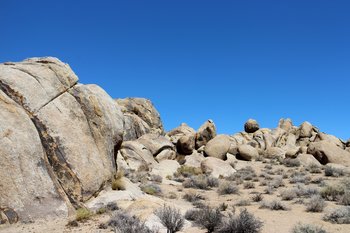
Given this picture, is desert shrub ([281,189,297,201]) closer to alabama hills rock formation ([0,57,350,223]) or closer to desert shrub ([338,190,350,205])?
desert shrub ([338,190,350,205])

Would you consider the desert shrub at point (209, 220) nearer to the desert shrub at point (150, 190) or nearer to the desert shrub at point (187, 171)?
the desert shrub at point (150, 190)

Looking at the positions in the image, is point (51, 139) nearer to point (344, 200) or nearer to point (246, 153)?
point (344, 200)

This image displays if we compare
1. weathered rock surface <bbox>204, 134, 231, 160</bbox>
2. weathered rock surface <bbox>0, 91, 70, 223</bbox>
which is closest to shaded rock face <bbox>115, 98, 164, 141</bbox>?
weathered rock surface <bbox>204, 134, 231, 160</bbox>

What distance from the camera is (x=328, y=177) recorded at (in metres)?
27.3

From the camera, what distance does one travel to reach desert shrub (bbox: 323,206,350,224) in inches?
456

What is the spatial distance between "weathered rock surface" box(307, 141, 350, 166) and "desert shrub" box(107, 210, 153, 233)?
3051cm

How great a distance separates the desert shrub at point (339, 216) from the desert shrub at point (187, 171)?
16.3 meters

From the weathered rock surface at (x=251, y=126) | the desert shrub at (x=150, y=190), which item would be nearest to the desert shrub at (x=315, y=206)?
the desert shrub at (x=150, y=190)

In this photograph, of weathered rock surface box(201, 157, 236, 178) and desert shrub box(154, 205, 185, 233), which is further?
weathered rock surface box(201, 157, 236, 178)

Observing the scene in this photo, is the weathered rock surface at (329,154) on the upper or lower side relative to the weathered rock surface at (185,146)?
upper

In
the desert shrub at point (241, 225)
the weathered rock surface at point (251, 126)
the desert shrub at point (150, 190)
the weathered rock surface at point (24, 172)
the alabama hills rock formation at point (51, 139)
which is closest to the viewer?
the desert shrub at point (241, 225)

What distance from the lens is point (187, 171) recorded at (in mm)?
29375

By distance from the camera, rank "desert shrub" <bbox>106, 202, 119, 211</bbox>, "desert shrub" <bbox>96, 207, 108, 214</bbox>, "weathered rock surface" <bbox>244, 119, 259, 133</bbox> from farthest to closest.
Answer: "weathered rock surface" <bbox>244, 119, 259, 133</bbox> → "desert shrub" <bbox>106, 202, 119, 211</bbox> → "desert shrub" <bbox>96, 207, 108, 214</bbox>

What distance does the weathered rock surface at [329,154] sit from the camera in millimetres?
35375
